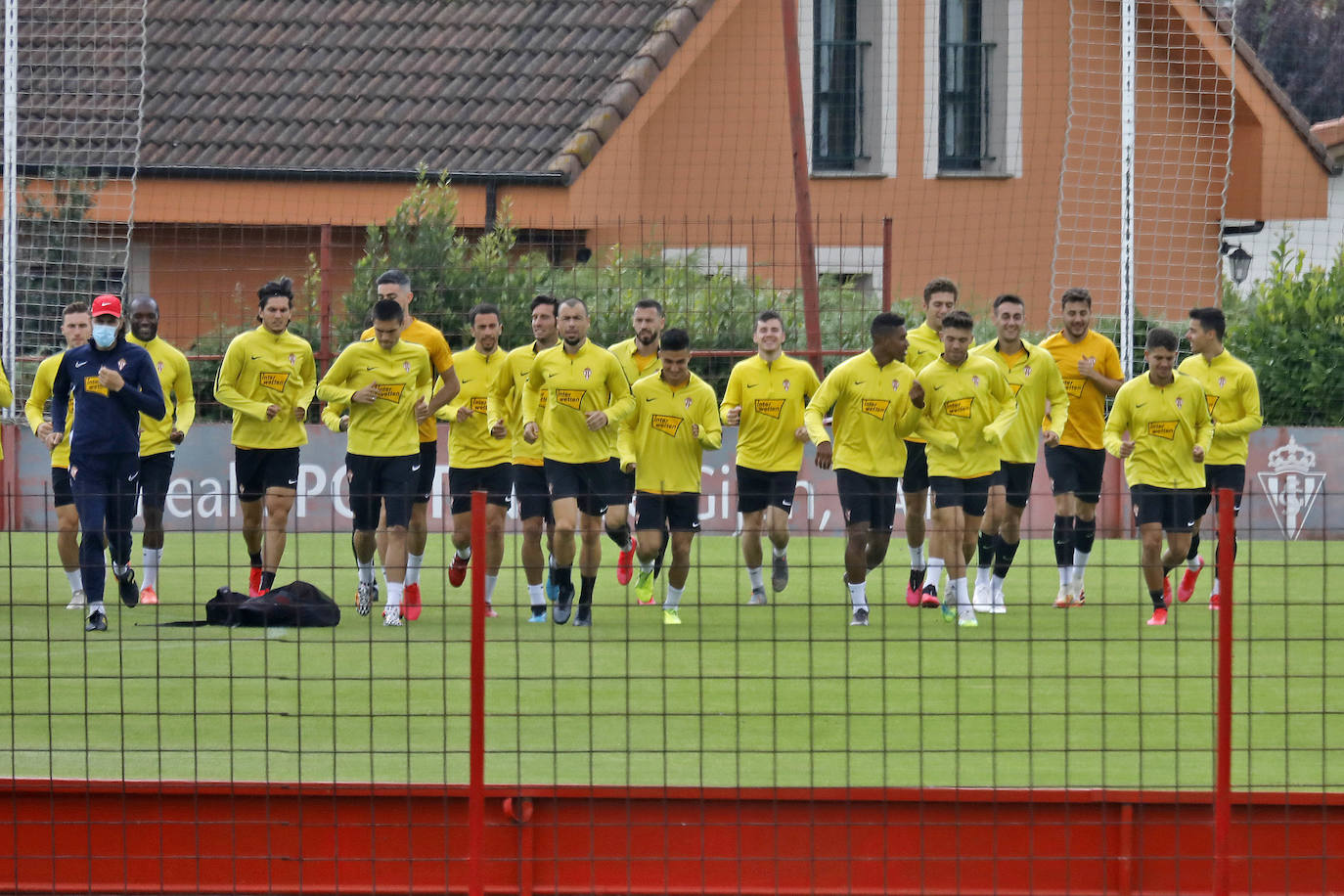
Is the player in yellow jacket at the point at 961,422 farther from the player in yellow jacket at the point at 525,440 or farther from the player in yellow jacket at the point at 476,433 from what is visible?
the player in yellow jacket at the point at 476,433

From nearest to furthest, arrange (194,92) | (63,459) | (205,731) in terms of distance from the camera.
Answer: (205,731) < (63,459) < (194,92)

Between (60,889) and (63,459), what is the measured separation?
22.1 ft

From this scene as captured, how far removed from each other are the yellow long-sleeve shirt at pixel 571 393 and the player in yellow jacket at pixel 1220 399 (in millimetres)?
4083

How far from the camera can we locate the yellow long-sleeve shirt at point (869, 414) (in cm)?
1259

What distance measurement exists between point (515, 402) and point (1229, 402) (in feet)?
16.3

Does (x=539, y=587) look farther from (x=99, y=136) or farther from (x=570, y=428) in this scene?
(x=99, y=136)

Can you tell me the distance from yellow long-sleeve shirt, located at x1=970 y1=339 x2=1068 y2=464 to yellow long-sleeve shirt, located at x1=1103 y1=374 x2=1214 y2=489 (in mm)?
448

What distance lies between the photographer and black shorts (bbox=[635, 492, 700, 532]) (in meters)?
12.6

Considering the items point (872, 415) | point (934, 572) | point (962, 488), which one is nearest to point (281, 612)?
point (872, 415)

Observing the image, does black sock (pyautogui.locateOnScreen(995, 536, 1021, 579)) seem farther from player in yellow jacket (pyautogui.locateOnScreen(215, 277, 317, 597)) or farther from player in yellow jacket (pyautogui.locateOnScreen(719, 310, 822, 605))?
player in yellow jacket (pyautogui.locateOnScreen(215, 277, 317, 597))

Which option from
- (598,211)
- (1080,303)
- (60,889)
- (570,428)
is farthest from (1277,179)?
(60,889)

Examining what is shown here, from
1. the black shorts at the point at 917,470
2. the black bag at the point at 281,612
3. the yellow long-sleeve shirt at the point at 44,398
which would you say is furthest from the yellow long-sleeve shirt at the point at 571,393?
the yellow long-sleeve shirt at the point at 44,398

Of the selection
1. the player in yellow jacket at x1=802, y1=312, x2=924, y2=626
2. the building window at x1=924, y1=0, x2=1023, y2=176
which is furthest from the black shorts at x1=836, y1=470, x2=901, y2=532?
the building window at x1=924, y1=0, x2=1023, y2=176

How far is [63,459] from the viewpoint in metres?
13.3
